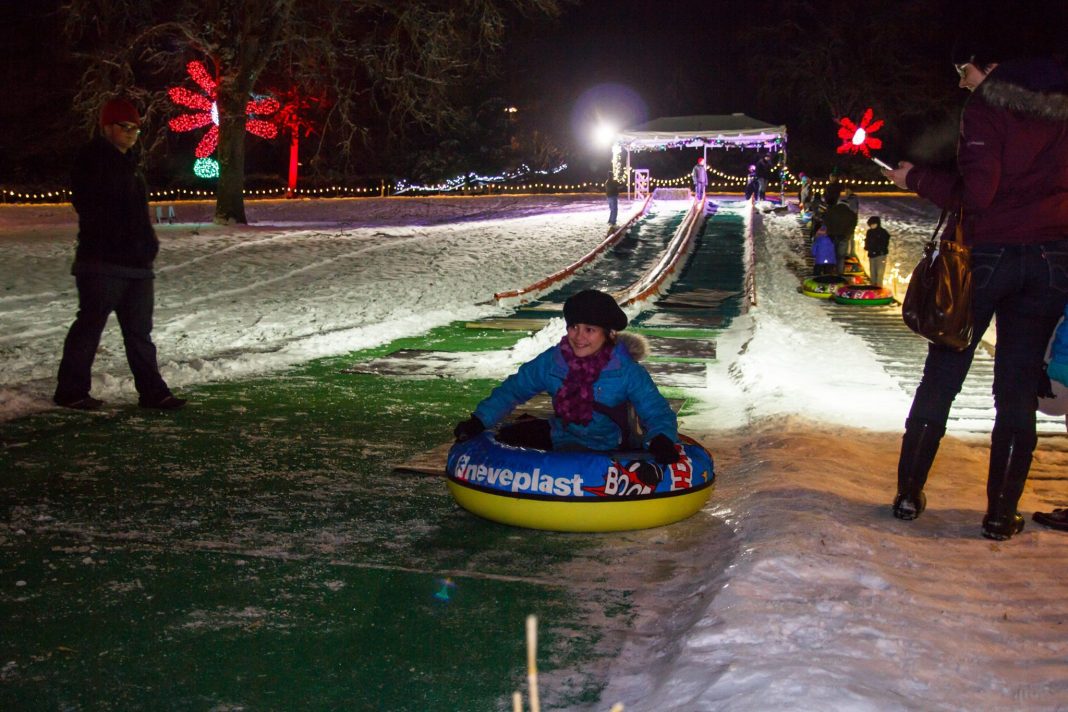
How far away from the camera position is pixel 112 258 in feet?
24.2

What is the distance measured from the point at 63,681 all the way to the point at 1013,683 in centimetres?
306

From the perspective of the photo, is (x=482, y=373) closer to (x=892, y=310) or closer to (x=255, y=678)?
(x=255, y=678)

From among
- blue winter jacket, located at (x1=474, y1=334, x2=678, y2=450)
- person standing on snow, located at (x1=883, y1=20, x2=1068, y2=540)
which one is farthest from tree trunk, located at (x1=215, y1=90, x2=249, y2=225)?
person standing on snow, located at (x1=883, y1=20, x2=1068, y2=540)

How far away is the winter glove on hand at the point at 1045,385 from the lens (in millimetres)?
4789

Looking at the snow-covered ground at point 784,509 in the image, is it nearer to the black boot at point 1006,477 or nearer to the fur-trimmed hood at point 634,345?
the black boot at point 1006,477

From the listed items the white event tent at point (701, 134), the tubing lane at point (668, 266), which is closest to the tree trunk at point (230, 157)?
the tubing lane at point (668, 266)

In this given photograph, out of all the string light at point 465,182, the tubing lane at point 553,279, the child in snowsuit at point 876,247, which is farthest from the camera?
the string light at point 465,182

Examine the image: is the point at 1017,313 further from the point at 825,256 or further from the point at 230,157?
the point at 230,157

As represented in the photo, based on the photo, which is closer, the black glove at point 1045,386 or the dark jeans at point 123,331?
the black glove at point 1045,386

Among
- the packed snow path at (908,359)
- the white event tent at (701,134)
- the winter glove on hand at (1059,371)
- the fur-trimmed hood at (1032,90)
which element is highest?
the white event tent at (701,134)

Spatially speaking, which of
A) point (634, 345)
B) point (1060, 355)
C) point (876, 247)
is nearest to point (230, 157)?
point (876, 247)

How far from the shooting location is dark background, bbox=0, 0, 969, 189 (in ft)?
132

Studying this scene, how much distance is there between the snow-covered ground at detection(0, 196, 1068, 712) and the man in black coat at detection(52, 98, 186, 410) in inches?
20.6

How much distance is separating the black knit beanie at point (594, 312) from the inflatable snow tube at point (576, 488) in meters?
0.66
